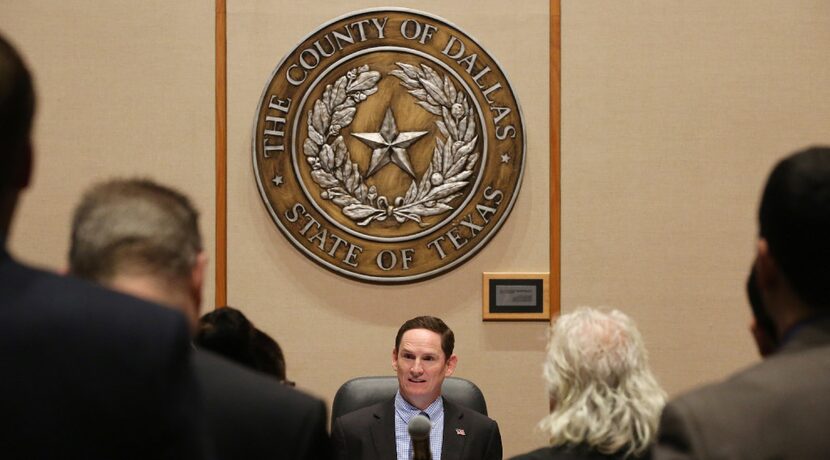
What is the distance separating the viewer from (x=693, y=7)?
5195mm

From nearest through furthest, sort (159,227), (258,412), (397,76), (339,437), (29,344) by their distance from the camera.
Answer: (29,344), (159,227), (258,412), (339,437), (397,76)

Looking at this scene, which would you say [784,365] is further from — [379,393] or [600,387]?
[379,393]

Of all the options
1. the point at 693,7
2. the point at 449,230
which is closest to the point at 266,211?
the point at 449,230

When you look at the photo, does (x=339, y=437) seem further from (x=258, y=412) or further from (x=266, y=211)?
(x=258, y=412)

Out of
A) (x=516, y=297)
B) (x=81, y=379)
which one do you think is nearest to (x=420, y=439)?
(x=81, y=379)

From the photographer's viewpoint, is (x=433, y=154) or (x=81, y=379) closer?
(x=81, y=379)

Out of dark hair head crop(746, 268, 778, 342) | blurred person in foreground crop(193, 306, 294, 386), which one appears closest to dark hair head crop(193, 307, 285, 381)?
blurred person in foreground crop(193, 306, 294, 386)

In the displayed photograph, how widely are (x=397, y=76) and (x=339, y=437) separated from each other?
1.89 m

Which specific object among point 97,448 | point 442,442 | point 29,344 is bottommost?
A: point 442,442

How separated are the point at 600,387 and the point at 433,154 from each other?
8.84 ft

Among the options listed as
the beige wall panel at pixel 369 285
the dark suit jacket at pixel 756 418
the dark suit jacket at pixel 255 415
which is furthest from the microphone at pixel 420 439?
the beige wall panel at pixel 369 285

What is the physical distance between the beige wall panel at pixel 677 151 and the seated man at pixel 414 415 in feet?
3.24

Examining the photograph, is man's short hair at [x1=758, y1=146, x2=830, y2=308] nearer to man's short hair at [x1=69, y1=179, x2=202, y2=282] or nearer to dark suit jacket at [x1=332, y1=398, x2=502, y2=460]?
man's short hair at [x1=69, y1=179, x2=202, y2=282]

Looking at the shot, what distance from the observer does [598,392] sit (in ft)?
8.43
